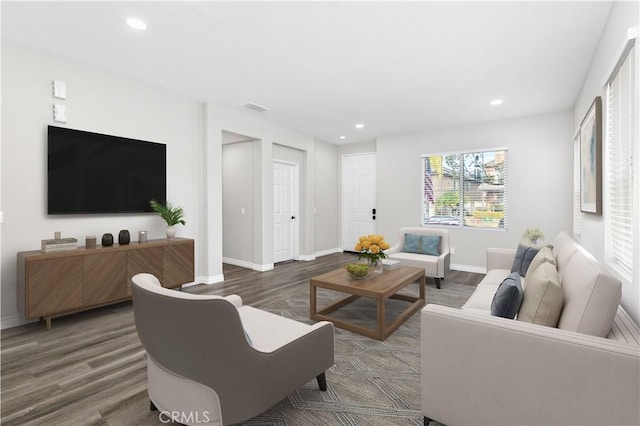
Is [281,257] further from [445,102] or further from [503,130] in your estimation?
[503,130]

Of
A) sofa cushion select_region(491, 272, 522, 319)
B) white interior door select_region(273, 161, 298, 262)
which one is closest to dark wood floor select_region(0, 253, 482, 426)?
sofa cushion select_region(491, 272, 522, 319)

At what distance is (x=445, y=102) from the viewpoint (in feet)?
14.4

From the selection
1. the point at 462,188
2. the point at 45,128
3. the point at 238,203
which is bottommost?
the point at 238,203

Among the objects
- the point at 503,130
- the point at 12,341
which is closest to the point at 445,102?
the point at 503,130

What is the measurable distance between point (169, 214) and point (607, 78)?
458 cm

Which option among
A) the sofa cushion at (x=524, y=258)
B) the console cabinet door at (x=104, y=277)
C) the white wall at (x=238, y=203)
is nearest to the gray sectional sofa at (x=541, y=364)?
the sofa cushion at (x=524, y=258)

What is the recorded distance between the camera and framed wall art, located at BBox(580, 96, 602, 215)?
2570 millimetres

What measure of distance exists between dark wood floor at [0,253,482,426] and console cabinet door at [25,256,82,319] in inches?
8.8

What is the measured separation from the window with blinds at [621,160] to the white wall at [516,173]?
2852 mm

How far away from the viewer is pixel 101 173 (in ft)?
11.6

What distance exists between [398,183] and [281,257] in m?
2.88

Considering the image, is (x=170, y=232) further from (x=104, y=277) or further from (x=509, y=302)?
(x=509, y=302)

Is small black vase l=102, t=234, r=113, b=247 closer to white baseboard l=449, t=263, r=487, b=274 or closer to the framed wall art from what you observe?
the framed wall art

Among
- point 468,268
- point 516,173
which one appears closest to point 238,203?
point 468,268
